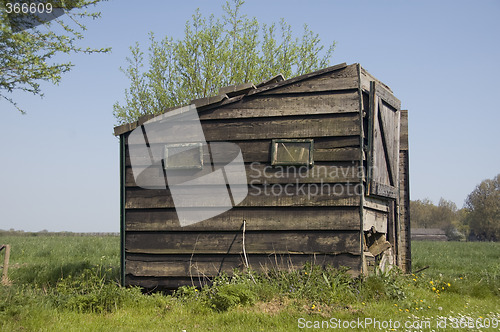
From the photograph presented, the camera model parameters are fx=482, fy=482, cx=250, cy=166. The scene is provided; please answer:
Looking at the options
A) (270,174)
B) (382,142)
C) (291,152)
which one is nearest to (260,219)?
(270,174)

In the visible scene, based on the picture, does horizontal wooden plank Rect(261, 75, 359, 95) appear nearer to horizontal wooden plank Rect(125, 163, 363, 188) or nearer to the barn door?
the barn door

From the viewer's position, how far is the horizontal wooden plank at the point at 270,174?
8906mm

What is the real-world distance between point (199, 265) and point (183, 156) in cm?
216

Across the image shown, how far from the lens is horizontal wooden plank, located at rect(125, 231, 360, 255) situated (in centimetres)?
881

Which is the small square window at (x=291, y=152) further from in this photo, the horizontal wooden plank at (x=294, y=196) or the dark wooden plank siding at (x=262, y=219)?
the dark wooden plank siding at (x=262, y=219)

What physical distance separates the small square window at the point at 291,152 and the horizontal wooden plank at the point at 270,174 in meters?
0.11

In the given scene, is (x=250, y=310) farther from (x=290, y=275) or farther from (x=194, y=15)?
(x=194, y=15)

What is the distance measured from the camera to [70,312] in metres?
8.09

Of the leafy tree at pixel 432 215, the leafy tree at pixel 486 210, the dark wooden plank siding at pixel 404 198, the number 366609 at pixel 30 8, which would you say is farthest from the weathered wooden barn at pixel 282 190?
the leafy tree at pixel 432 215

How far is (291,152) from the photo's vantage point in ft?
30.0

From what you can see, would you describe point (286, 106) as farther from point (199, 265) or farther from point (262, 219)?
point (199, 265)

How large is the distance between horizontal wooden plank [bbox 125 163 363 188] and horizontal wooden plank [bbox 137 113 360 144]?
0.60 metres

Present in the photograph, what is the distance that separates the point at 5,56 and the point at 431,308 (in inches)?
396

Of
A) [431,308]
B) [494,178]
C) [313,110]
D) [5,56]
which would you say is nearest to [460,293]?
[431,308]
